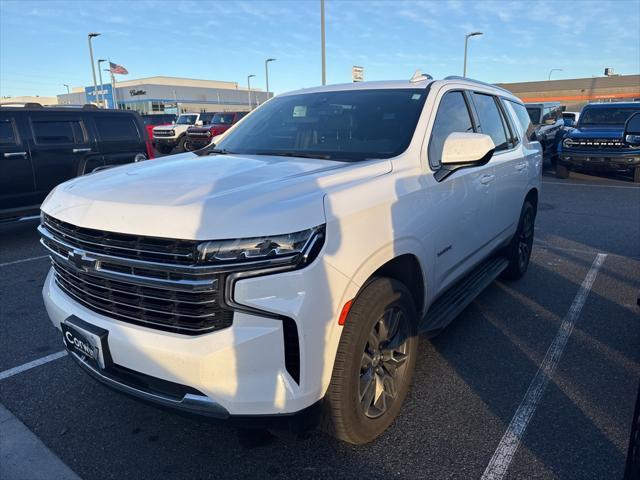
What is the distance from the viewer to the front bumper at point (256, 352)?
1.99 m

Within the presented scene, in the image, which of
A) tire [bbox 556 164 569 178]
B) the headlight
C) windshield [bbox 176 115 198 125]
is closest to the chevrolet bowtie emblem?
the headlight

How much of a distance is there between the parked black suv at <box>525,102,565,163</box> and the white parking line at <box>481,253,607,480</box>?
517 inches

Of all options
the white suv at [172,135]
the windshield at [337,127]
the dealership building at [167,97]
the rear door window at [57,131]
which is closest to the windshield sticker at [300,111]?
the windshield at [337,127]

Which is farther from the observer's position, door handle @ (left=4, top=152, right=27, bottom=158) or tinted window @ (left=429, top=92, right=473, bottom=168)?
door handle @ (left=4, top=152, right=27, bottom=158)

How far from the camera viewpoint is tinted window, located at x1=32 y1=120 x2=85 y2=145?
7.69 m

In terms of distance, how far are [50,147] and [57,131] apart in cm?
33

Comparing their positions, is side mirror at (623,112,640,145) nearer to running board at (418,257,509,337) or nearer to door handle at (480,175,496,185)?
door handle at (480,175,496,185)

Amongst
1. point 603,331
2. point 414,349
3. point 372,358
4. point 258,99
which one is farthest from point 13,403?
point 258,99

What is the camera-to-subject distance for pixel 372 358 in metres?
2.62

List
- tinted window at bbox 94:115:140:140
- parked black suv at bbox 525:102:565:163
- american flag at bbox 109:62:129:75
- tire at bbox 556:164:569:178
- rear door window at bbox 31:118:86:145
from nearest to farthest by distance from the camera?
rear door window at bbox 31:118:86:145, tinted window at bbox 94:115:140:140, tire at bbox 556:164:569:178, parked black suv at bbox 525:102:565:163, american flag at bbox 109:62:129:75

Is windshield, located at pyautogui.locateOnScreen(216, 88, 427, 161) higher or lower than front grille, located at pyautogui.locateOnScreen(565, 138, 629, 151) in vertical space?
higher

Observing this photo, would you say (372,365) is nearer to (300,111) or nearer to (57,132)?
(300,111)

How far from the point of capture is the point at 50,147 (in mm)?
7801

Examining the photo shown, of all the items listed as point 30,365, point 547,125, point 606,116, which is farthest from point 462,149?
point 547,125
